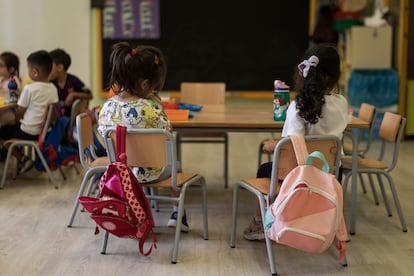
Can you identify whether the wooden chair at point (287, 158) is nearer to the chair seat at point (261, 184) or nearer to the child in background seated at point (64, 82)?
the chair seat at point (261, 184)

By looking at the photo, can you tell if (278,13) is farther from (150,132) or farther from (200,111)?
(150,132)

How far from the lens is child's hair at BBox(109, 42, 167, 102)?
2.96 metres

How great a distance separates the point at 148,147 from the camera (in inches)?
111

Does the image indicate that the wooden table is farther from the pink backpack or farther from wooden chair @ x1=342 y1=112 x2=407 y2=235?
the pink backpack

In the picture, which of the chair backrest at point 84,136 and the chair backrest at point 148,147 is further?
the chair backrest at point 84,136

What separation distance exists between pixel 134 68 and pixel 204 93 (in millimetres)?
1834

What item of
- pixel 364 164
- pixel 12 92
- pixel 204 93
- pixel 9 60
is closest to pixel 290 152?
pixel 364 164

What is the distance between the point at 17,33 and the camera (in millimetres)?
6852

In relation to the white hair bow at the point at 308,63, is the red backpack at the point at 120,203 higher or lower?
lower

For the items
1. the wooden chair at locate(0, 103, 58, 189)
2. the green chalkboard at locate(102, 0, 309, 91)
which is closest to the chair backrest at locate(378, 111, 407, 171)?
Answer: the wooden chair at locate(0, 103, 58, 189)

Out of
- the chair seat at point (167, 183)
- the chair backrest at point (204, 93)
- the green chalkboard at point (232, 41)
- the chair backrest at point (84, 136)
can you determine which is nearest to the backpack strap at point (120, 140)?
the chair seat at point (167, 183)

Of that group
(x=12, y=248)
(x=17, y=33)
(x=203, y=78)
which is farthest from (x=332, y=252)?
(x=17, y=33)

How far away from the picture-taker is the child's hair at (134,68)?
2959 mm

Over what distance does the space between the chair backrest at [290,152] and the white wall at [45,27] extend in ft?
15.1
